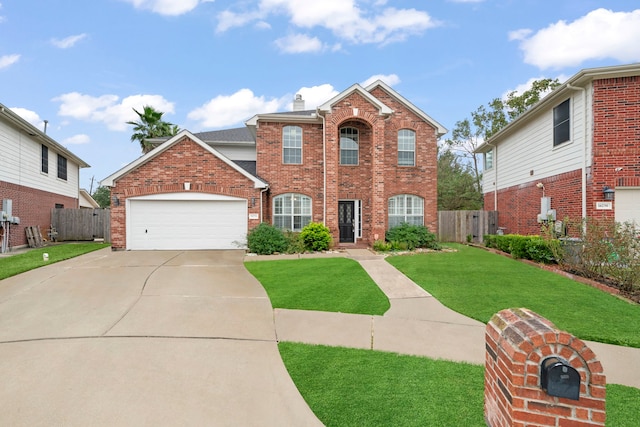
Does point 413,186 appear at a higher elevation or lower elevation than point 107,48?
lower

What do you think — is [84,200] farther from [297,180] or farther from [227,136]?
[297,180]

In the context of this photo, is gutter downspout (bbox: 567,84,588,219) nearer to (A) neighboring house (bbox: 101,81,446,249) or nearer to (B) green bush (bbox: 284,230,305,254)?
(A) neighboring house (bbox: 101,81,446,249)

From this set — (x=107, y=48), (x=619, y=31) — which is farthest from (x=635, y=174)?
(x=107, y=48)

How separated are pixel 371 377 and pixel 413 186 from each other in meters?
12.8

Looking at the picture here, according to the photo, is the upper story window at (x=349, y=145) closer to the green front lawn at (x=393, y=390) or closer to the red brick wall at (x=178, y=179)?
the red brick wall at (x=178, y=179)

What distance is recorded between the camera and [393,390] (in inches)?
128

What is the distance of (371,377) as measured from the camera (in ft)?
11.6

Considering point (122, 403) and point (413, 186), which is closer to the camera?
point (122, 403)

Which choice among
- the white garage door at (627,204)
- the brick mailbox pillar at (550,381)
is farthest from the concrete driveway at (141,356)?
the white garage door at (627,204)

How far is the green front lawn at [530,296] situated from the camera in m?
5.10

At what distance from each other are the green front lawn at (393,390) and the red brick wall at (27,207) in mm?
15800

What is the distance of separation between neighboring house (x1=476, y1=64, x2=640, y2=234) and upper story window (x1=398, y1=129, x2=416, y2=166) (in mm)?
4665

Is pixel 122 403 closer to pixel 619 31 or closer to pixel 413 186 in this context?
pixel 413 186

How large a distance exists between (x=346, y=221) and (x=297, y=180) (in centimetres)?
292
